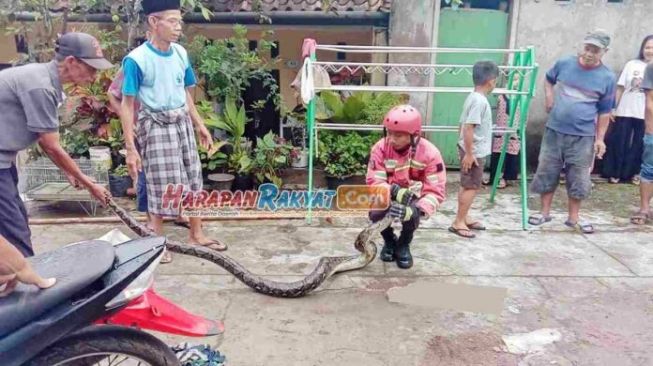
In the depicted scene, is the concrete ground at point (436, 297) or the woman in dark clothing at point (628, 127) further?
the woman in dark clothing at point (628, 127)

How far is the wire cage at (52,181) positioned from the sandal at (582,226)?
4.54 metres

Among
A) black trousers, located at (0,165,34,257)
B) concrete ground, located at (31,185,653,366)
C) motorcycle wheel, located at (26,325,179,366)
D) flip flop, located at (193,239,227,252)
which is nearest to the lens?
motorcycle wheel, located at (26,325,179,366)

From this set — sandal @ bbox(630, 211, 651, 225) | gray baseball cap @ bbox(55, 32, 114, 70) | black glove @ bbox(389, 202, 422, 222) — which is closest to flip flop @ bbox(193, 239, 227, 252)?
black glove @ bbox(389, 202, 422, 222)

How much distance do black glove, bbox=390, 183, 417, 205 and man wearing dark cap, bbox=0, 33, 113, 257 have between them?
2085 mm

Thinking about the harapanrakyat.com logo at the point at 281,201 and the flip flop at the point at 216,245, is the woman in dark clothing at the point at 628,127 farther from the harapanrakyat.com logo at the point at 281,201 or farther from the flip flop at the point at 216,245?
the flip flop at the point at 216,245

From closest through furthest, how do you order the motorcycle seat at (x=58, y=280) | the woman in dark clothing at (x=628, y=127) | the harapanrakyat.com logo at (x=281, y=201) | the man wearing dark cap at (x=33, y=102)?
1. the motorcycle seat at (x=58, y=280)
2. the man wearing dark cap at (x=33, y=102)
3. the harapanrakyat.com logo at (x=281, y=201)
4. the woman in dark clothing at (x=628, y=127)

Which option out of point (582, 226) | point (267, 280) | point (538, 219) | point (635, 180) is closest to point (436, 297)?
point (267, 280)

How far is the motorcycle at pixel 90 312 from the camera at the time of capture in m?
1.84

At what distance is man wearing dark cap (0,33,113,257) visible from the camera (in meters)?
2.53

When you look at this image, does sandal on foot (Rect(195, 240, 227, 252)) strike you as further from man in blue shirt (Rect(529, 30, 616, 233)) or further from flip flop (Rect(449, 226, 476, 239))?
man in blue shirt (Rect(529, 30, 616, 233))

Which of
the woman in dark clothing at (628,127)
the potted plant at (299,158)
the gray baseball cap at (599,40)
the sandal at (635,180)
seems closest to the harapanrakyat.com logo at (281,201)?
the potted plant at (299,158)

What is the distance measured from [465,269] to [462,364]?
4.25 ft

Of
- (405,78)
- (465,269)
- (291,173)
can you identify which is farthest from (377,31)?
(465,269)

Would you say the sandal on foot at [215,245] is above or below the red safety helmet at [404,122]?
below
